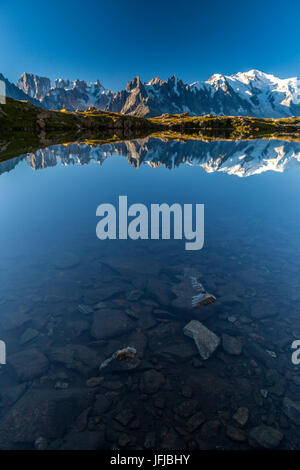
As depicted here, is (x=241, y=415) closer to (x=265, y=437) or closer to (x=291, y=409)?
(x=265, y=437)

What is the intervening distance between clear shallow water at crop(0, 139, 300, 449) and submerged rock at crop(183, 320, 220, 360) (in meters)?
0.27

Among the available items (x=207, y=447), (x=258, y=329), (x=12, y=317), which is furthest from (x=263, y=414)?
(x=12, y=317)

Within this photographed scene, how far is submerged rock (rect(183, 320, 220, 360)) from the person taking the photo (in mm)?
9242

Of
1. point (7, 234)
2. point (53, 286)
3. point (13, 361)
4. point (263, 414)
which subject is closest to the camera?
point (263, 414)

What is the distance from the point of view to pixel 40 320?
10.6 metres

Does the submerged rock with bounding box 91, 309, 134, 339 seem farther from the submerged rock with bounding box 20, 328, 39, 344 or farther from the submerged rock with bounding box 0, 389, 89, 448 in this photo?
the submerged rock with bounding box 0, 389, 89, 448

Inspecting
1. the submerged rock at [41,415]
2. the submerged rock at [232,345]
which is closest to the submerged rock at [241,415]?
the submerged rock at [232,345]

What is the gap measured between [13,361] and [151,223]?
15107mm

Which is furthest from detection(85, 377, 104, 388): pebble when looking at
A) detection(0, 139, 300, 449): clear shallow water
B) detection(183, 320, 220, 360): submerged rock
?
detection(183, 320, 220, 360): submerged rock

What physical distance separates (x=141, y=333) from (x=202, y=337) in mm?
2526

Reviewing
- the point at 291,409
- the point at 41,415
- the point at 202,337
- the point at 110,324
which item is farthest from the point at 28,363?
the point at 291,409

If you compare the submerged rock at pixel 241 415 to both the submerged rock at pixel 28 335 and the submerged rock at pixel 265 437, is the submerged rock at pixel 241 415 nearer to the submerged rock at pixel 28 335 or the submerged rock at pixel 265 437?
the submerged rock at pixel 265 437
